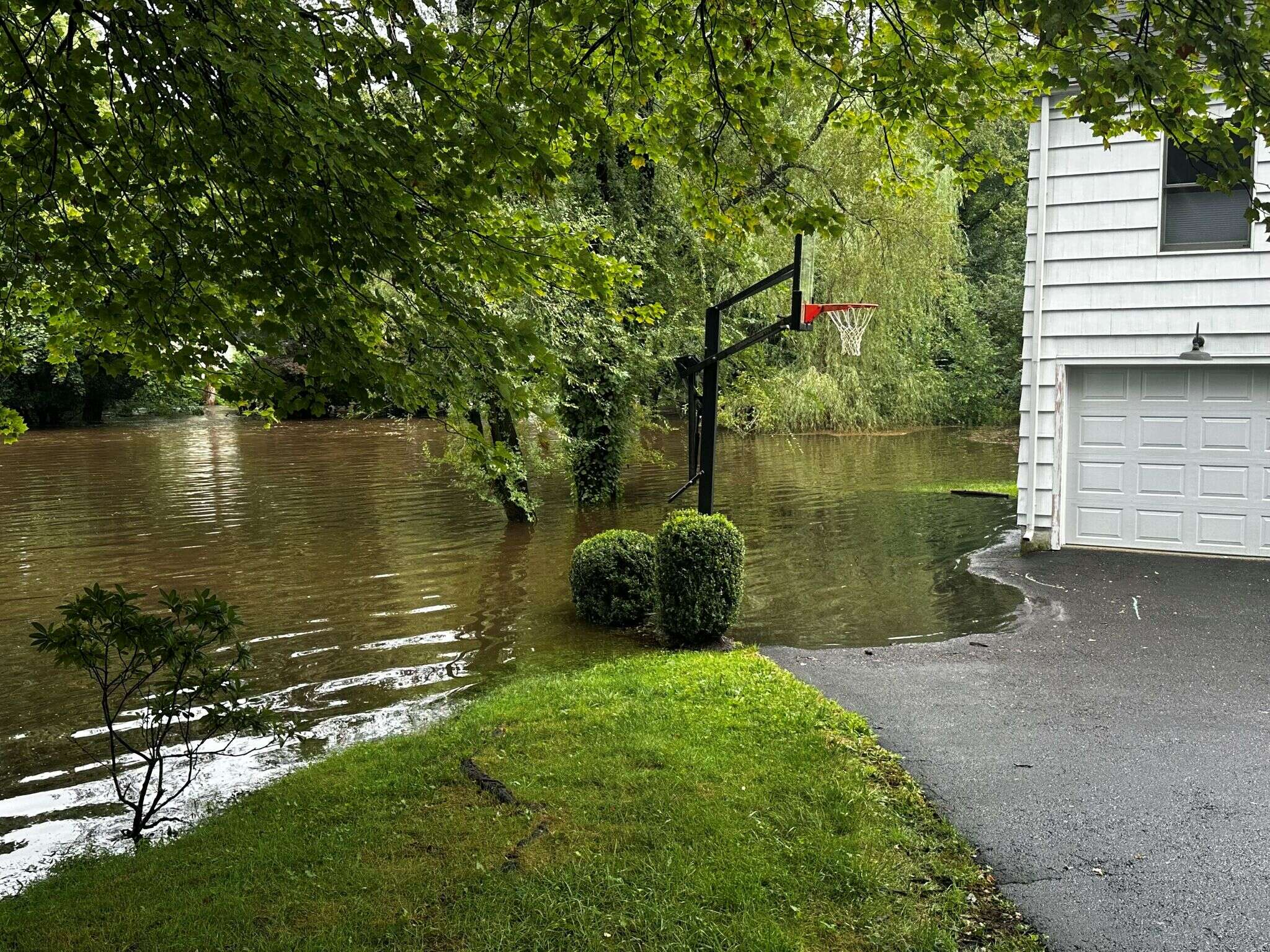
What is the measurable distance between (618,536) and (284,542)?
7832mm

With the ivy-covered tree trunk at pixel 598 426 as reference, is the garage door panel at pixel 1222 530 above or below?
below

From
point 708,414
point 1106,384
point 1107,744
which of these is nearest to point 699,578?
point 708,414

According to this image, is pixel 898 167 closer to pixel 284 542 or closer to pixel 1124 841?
pixel 1124 841

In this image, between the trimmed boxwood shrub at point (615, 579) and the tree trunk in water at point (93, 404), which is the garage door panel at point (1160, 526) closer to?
the trimmed boxwood shrub at point (615, 579)

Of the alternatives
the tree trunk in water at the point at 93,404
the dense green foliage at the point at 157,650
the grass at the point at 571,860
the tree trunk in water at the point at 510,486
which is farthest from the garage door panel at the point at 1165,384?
the tree trunk in water at the point at 93,404

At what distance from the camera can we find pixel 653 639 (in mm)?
10461

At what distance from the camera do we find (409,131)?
5203mm

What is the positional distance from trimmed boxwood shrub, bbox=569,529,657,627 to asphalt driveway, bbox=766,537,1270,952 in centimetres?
225

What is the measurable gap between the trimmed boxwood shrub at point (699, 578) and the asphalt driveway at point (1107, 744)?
0.95m

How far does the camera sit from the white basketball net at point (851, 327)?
30906mm

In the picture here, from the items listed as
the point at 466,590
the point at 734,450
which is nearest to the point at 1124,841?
the point at 466,590

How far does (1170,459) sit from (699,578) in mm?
6338

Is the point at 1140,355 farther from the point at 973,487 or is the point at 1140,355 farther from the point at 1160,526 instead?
the point at 973,487

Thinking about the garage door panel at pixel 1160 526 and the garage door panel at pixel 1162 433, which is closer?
the garage door panel at pixel 1162 433
